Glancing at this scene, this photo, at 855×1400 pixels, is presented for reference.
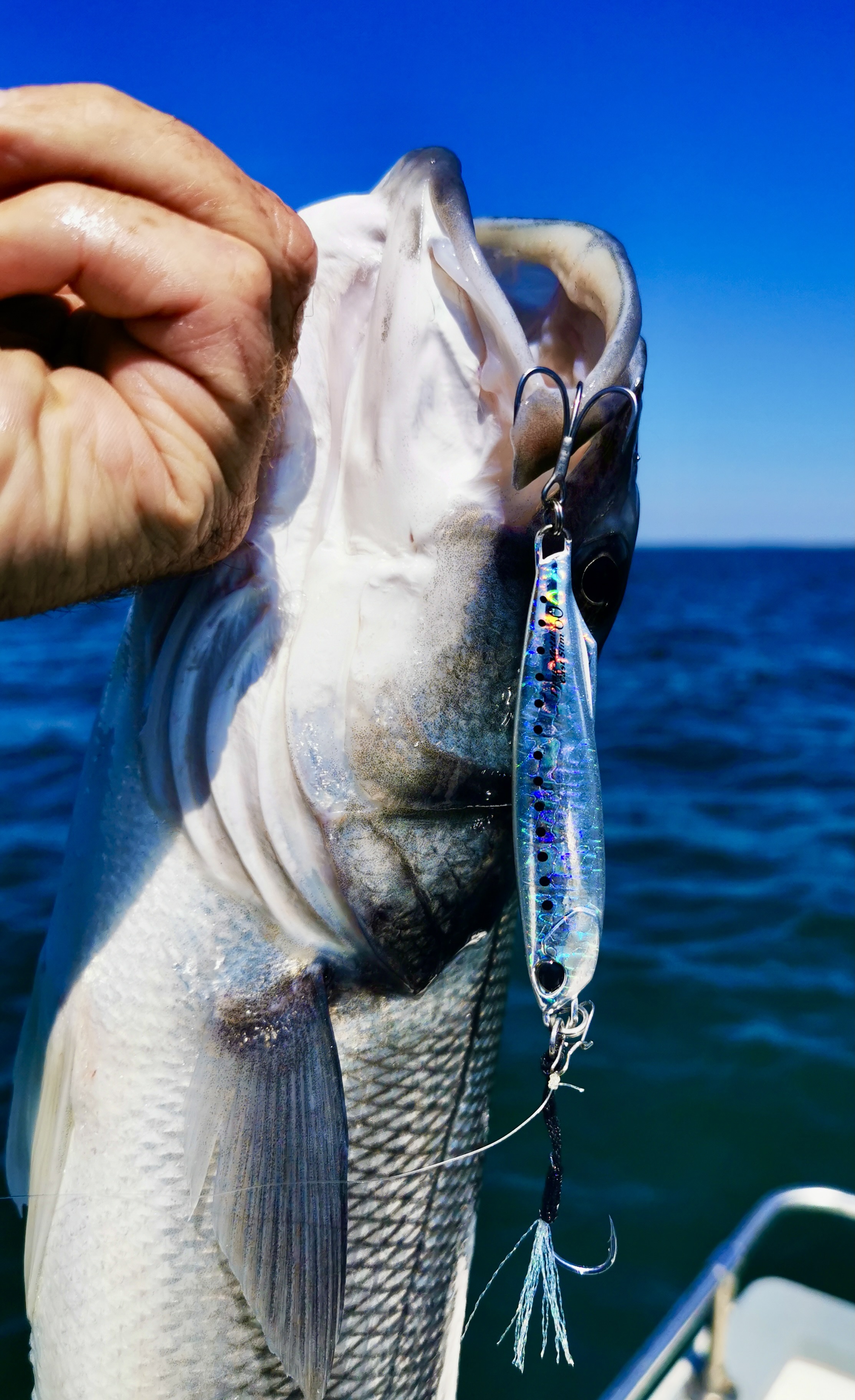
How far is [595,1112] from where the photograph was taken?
3955 mm

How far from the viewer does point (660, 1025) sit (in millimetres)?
4531

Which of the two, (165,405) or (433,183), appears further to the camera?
A: (433,183)

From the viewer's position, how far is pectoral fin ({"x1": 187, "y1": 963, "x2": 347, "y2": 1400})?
142 cm

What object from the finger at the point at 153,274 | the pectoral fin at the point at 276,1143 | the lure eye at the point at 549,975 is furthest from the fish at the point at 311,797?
the finger at the point at 153,274

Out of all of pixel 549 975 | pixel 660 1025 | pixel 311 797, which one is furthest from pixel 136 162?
pixel 660 1025

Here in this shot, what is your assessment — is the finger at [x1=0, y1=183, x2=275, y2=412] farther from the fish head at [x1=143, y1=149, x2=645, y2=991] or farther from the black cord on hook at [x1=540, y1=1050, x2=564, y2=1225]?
the black cord on hook at [x1=540, y1=1050, x2=564, y2=1225]

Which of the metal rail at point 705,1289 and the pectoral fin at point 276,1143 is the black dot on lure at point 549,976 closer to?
the pectoral fin at point 276,1143

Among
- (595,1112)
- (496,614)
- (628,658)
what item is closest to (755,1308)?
(595,1112)

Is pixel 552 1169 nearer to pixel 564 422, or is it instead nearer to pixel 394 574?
pixel 394 574

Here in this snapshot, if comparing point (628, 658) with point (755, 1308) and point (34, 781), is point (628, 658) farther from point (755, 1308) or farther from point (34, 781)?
point (755, 1308)

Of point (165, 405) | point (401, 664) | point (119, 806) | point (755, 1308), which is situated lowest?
point (755, 1308)

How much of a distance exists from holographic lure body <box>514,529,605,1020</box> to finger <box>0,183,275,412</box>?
1.54 feet

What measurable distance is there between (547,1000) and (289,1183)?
1.52 feet

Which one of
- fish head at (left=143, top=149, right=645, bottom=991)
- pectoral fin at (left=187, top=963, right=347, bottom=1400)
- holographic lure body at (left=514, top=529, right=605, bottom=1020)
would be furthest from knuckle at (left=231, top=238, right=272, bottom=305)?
pectoral fin at (left=187, top=963, right=347, bottom=1400)
